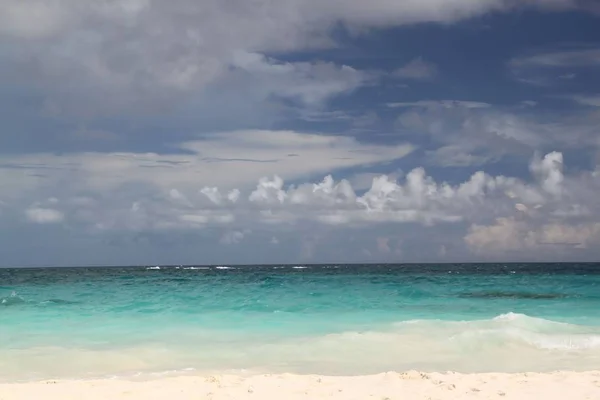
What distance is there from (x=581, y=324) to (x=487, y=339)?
16.8 ft

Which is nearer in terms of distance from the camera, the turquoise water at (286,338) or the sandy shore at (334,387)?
the sandy shore at (334,387)

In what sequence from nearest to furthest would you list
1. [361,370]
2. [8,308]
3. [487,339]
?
1. [361,370]
2. [487,339]
3. [8,308]

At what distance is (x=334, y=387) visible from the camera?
29.5 feet

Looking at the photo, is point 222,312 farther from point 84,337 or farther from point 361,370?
point 361,370

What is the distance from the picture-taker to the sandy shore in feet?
27.6

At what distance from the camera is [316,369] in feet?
36.9

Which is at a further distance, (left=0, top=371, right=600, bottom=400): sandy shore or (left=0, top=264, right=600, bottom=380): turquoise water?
(left=0, top=264, right=600, bottom=380): turquoise water

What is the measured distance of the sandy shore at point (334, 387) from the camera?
841cm

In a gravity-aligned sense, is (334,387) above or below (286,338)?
above

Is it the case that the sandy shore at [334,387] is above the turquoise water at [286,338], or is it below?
above

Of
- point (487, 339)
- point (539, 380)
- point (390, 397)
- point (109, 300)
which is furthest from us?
point (109, 300)

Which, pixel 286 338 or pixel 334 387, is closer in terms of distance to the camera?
pixel 334 387

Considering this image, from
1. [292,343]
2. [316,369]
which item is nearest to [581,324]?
[292,343]

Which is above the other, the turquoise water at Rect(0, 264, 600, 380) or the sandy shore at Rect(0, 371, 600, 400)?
the sandy shore at Rect(0, 371, 600, 400)
